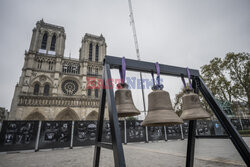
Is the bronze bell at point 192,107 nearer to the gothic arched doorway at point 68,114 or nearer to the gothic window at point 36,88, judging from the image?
the gothic arched doorway at point 68,114

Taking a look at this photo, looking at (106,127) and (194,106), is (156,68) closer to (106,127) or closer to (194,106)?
(194,106)

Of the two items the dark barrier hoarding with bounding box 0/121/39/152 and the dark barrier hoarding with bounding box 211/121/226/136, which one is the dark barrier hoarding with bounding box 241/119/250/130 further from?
the dark barrier hoarding with bounding box 0/121/39/152

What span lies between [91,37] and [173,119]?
122ft

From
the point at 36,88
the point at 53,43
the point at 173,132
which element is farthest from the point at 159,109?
the point at 53,43

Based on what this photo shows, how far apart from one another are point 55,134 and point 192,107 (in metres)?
9.14

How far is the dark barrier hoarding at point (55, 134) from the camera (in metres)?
8.20

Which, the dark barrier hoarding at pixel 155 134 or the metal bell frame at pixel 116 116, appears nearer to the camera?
the metal bell frame at pixel 116 116

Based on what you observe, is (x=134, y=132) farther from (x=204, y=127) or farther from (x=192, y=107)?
(x=192, y=107)

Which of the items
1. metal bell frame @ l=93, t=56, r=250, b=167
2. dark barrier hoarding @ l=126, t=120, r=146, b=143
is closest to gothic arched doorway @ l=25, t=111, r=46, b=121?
dark barrier hoarding @ l=126, t=120, r=146, b=143

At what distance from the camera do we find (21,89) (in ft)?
81.4

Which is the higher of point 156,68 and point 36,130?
point 156,68

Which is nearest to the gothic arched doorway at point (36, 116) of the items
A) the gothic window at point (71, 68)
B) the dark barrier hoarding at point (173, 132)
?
the gothic window at point (71, 68)

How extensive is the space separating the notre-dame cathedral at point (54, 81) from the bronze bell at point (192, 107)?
88.5ft

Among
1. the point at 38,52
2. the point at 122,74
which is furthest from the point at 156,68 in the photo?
the point at 38,52
